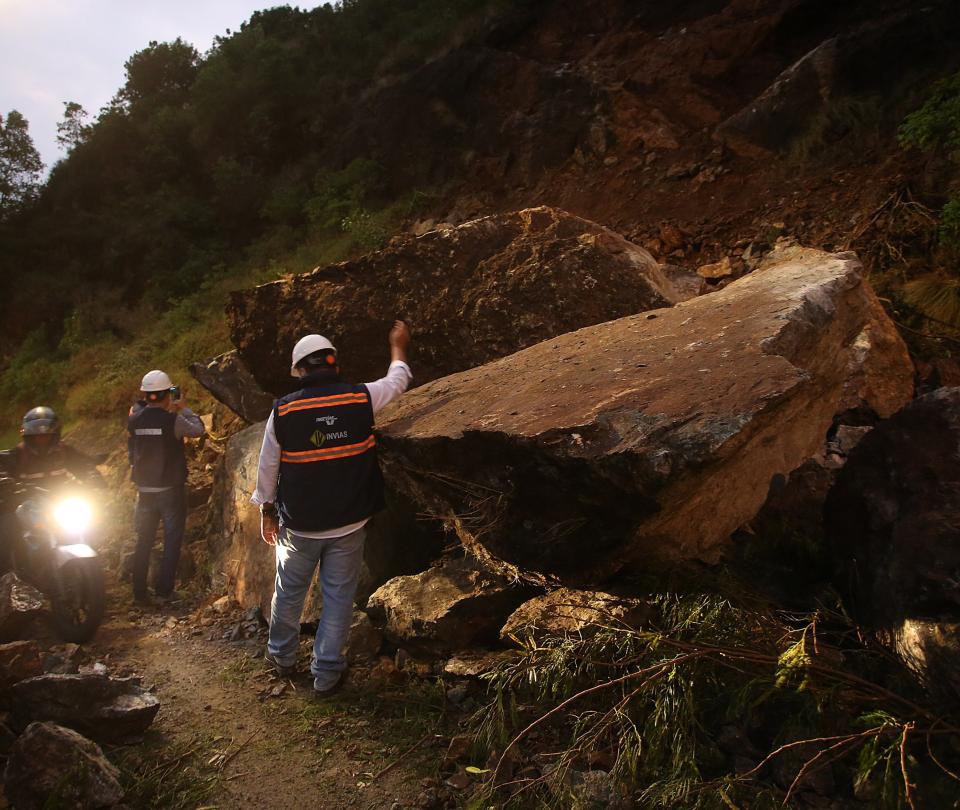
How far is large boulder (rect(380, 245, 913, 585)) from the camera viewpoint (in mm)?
2590

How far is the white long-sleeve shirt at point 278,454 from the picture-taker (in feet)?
12.3

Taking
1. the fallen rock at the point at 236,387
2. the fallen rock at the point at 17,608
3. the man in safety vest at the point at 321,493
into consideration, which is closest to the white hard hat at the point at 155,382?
the fallen rock at the point at 236,387

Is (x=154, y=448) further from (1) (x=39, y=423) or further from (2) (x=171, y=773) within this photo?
(2) (x=171, y=773)

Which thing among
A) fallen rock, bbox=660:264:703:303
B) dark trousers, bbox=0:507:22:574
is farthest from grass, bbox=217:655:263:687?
fallen rock, bbox=660:264:703:303

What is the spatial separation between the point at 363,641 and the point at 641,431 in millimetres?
2315

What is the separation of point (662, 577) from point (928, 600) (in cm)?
106

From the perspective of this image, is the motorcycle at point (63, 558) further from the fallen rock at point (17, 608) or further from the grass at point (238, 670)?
the grass at point (238, 670)

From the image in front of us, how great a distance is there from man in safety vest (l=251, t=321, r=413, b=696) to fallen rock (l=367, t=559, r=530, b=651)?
1.05 feet

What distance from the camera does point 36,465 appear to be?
5.32 meters

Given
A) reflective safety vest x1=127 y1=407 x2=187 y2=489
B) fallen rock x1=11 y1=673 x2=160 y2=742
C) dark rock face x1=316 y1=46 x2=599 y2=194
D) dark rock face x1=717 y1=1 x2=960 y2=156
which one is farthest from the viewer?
dark rock face x1=316 y1=46 x2=599 y2=194

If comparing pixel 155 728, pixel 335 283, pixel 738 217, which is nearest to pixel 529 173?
pixel 738 217

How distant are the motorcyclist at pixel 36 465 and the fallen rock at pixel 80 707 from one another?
231 centimetres

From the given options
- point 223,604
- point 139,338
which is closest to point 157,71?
point 139,338

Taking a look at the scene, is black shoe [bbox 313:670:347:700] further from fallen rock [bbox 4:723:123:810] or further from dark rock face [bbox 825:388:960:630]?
dark rock face [bbox 825:388:960:630]
